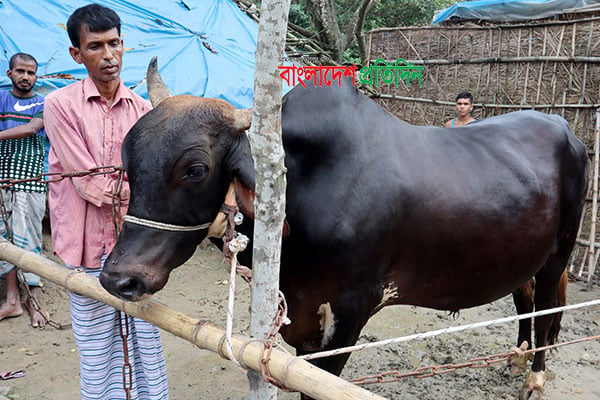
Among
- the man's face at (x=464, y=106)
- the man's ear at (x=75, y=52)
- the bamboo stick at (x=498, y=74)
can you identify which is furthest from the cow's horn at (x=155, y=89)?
the bamboo stick at (x=498, y=74)

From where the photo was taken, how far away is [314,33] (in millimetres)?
10125

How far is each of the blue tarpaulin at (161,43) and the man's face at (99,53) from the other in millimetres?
2764

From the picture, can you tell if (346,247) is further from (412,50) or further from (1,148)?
(412,50)

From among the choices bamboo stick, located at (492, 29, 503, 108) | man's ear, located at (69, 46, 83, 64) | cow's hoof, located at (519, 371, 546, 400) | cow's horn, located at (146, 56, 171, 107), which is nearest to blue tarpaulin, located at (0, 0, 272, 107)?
man's ear, located at (69, 46, 83, 64)

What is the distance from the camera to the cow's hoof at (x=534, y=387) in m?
3.33

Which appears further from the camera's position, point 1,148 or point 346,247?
point 1,148

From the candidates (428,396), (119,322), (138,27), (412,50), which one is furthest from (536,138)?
(138,27)

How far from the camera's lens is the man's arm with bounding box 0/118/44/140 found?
153 inches

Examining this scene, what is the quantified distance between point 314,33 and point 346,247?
880 cm

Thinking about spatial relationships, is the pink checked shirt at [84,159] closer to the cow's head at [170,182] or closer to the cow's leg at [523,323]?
the cow's head at [170,182]

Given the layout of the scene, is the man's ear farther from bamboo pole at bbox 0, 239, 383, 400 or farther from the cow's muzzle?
the cow's muzzle

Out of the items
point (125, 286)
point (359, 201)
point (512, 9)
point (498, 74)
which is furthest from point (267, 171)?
point (512, 9)

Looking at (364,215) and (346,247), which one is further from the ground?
(364,215)

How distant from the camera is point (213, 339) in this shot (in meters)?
1.53
